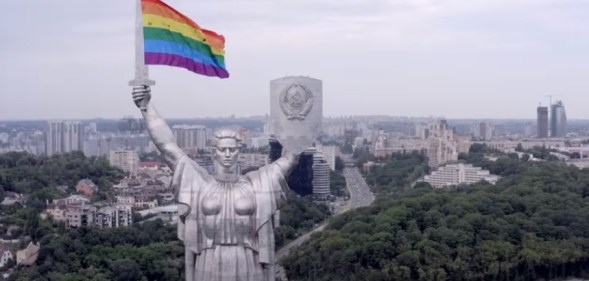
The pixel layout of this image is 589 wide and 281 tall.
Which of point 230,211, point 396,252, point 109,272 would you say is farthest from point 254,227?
point 396,252

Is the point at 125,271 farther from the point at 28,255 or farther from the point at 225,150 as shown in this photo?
the point at 225,150

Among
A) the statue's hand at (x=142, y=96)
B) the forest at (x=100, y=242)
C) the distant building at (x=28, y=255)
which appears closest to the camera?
the statue's hand at (x=142, y=96)

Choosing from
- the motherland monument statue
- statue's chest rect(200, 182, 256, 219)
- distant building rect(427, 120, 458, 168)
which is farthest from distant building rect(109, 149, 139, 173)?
statue's chest rect(200, 182, 256, 219)

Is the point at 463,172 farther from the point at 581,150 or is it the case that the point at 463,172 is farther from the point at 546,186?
the point at 581,150

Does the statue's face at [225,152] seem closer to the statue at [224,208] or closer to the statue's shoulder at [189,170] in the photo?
the statue at [224,208]

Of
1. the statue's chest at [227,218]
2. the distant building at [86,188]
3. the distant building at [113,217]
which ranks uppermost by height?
the statue's chest at [227,218]

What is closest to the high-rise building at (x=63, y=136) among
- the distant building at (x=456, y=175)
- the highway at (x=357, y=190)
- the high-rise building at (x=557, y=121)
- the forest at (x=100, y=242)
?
the highway at (x=357, y=190)

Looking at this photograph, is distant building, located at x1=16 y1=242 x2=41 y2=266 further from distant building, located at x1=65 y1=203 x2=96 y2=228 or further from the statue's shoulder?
the statue's shoulder
